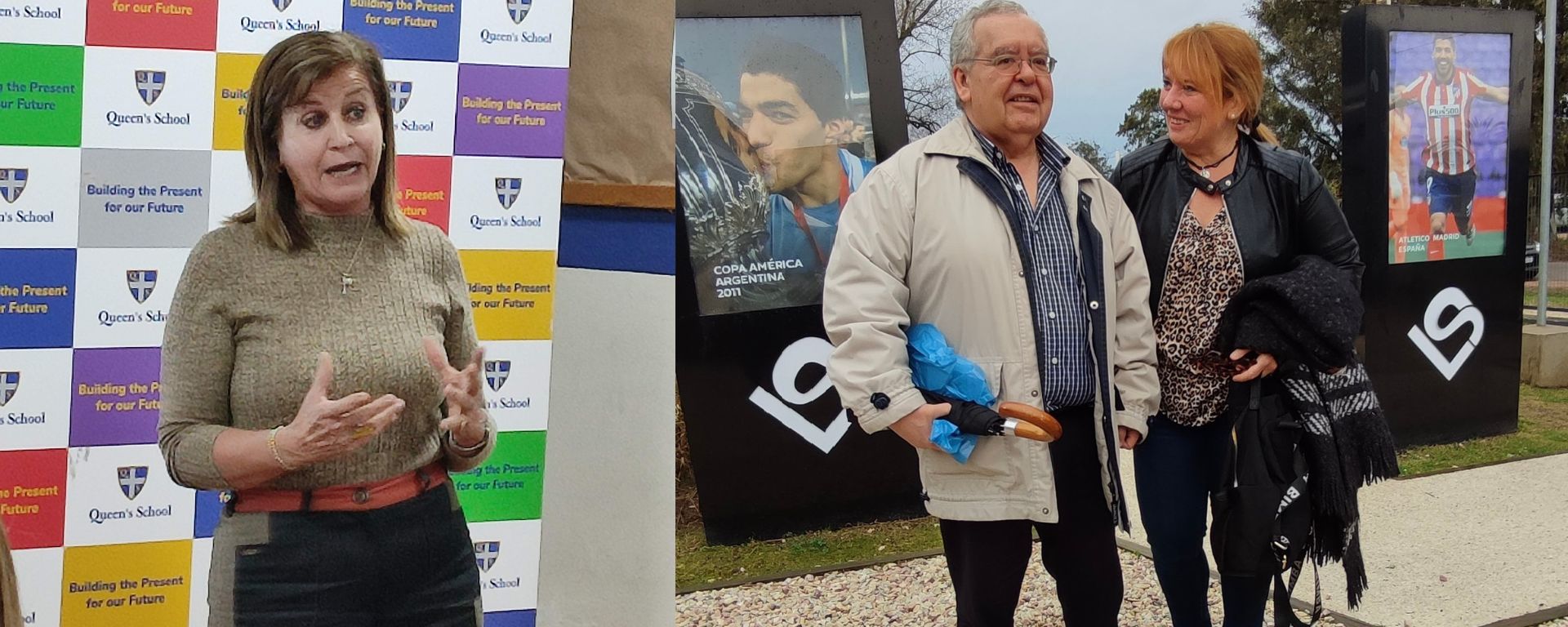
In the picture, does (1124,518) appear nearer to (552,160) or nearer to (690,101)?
(552,160)

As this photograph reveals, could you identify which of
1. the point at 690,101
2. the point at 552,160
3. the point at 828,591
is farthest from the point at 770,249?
the point at 552,160

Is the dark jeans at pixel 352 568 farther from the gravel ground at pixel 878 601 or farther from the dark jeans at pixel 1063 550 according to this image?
the gravel ground at pixel 878 601

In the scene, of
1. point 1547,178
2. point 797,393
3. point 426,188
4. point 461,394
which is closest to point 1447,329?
point 797,393

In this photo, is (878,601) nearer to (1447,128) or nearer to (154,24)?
(154,24)

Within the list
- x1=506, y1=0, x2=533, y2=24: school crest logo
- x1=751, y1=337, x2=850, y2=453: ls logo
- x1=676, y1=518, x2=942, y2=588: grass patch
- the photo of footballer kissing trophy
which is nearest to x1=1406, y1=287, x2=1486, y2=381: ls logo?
x1=676, y1=518, x2=942, y2=588: grass patch

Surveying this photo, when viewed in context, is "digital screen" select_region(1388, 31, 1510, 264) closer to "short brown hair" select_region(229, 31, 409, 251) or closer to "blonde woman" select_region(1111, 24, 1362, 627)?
"blonde woman" select_region(1111, 24, 1362, 627)

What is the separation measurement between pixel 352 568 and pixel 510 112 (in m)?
1.15

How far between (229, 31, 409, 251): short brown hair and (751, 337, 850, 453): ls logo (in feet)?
10.4

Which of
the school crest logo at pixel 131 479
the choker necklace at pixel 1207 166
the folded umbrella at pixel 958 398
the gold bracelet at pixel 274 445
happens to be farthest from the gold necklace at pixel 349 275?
the choker necklace at pixel 1207 166

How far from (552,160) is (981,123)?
0.96 m

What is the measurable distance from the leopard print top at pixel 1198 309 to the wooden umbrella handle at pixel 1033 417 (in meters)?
Answer: 0.65

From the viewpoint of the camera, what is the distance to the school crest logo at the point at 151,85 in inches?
97.5

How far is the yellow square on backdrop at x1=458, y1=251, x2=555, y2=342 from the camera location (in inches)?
106

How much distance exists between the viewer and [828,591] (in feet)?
14.7
